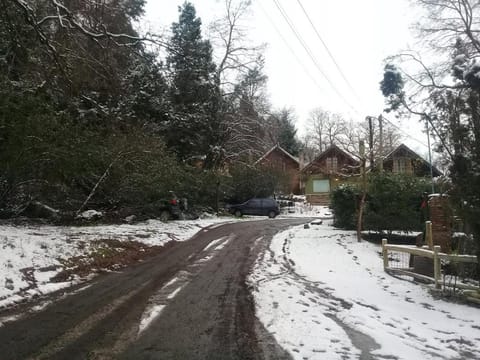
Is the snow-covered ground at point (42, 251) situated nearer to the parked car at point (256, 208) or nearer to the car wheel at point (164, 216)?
the car wheel at point (164, 216)

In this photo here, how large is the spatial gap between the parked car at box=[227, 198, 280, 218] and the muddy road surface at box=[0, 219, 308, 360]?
21.1 meters

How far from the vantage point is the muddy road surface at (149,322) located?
4.51 meters

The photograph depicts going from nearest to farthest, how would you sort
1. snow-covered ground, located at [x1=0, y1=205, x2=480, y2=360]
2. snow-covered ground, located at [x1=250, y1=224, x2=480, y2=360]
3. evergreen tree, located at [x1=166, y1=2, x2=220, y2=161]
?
snow-covered ground, located at [x1=250, y1=224, x2=480, y2=360]
snow-covered ground, located at [x1=0, y1=205, x2=480, y2=360]
evergreen tree, located at [x1=166, y1=2, x2=220, y2=161]

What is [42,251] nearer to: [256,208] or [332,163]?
[256,208]

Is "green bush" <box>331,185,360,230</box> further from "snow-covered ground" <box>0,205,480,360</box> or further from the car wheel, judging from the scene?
the car wheel

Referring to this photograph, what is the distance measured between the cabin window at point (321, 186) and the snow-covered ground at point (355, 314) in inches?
1500

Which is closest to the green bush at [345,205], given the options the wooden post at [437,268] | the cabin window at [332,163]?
the wooden post at [437,268]

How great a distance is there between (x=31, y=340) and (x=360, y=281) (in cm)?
658

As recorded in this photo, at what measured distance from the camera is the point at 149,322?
5.56 m

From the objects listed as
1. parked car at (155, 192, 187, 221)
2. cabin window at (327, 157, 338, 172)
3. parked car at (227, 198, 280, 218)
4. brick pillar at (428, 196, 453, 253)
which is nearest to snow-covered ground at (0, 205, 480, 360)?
brick pillar at (428, 196, 453, 253)

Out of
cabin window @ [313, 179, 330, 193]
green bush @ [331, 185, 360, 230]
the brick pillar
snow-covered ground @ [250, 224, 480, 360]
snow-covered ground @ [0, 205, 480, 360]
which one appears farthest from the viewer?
cabin window @ [313, 179, 330, 193]

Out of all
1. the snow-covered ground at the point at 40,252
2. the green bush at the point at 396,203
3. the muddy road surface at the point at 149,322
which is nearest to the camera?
the muddy road surface at the point at 149,322

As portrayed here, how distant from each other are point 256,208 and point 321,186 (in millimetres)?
20260

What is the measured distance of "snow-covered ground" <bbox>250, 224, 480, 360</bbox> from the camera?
4844 mm
